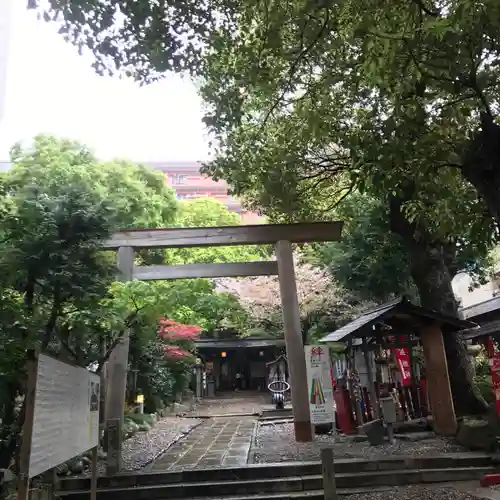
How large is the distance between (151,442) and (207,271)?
425 cm

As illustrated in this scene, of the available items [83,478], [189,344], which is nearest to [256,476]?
[83,478]

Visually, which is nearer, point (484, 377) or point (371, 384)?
point (371, 384)

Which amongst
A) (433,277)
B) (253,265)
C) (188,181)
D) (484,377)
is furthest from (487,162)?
(188,181)

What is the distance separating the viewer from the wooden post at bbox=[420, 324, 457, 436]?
9492mm

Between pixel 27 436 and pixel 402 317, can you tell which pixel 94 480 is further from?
pixel 402 317

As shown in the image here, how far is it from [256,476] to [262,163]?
6.10 meters

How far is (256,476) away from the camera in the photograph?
7.59 m

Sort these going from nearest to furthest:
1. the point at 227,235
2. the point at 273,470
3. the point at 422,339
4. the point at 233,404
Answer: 1. the point at 273,470
2. the point at 422,339
3. the point at 227,235
4. the point at 233,404

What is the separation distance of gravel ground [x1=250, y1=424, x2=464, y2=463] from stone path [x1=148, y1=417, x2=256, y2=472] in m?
0.40

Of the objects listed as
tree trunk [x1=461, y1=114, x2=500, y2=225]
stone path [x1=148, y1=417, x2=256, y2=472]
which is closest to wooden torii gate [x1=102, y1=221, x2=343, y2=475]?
stone path [x1=148, y1=417, x2=256, y2=472]

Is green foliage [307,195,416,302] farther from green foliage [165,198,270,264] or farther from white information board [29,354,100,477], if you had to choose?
white information board [29,354,100,477]

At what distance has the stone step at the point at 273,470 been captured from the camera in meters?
7.58

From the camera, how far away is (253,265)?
36.7ft

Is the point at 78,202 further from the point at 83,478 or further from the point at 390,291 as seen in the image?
the point at 390,291
